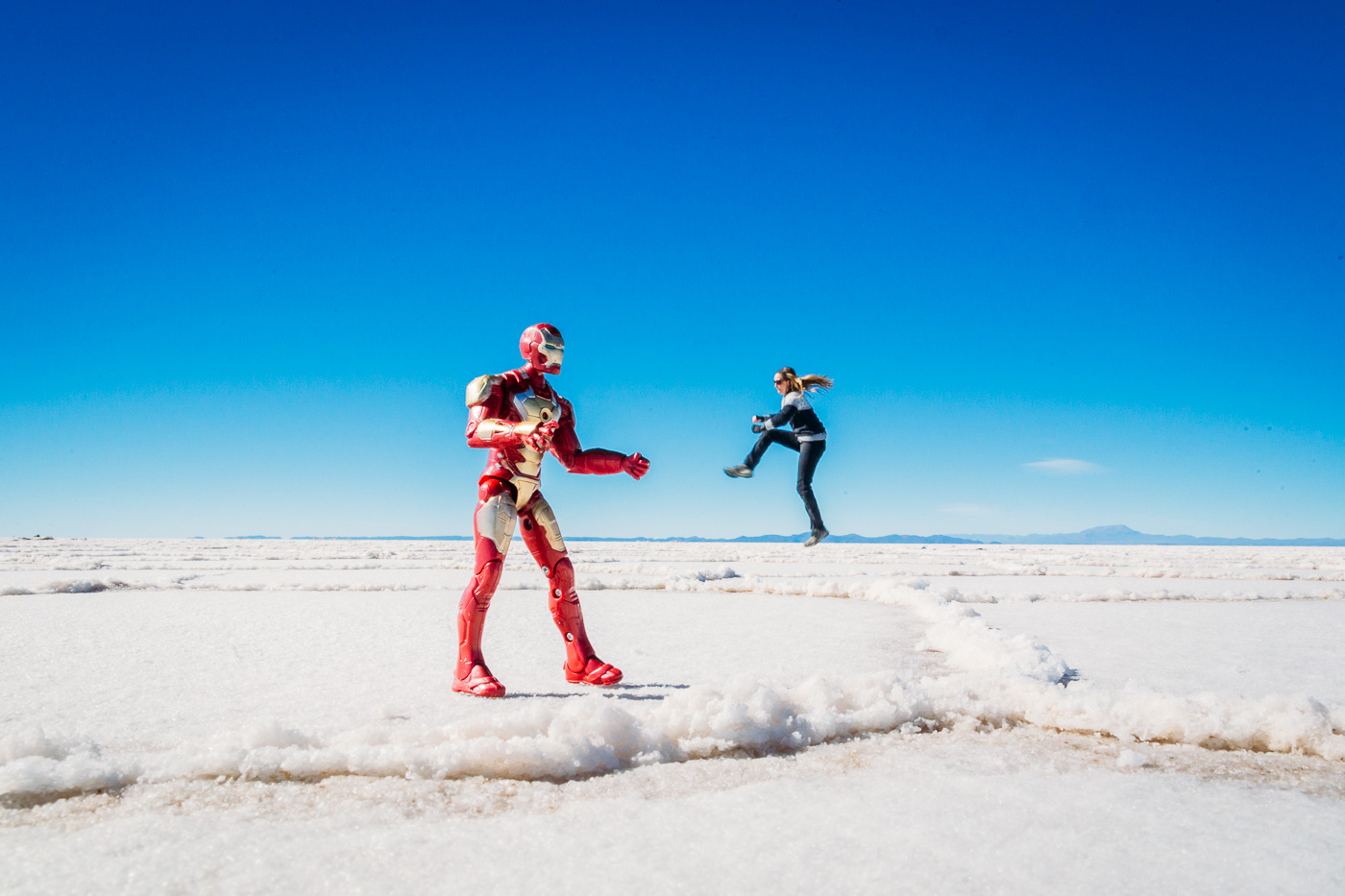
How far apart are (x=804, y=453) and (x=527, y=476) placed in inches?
195

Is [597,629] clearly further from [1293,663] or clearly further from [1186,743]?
[1293,663]

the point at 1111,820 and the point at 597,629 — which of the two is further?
the point at 597,629

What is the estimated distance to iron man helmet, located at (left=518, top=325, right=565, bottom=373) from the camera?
9.92 ft

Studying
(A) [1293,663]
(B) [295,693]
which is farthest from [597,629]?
(A) [1293,663]

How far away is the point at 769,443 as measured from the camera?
7238 mm

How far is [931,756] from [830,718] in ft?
0.86

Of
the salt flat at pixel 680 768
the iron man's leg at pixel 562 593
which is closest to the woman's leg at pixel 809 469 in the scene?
the salt flat at pixel 680 768

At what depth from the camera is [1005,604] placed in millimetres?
4738

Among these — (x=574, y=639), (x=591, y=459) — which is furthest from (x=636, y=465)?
(x=574, y=639)

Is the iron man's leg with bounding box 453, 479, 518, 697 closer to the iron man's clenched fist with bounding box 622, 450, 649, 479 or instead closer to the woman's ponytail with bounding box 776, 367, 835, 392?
the iron man's clenched fist with bounding box 622, 450, 649, 479

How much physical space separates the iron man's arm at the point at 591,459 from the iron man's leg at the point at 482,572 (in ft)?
1.16

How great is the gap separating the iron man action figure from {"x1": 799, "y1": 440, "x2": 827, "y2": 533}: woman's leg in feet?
15.1

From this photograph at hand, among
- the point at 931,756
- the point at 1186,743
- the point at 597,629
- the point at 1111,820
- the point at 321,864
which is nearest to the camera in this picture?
the point at 321,864

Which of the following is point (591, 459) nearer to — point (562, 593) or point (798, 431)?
point (562, 593)
